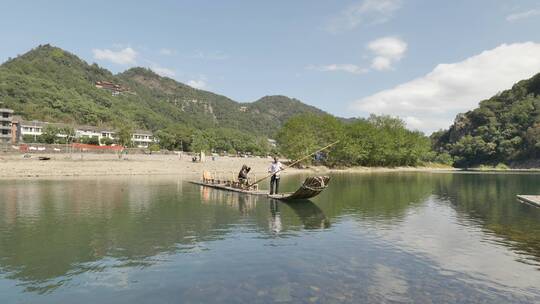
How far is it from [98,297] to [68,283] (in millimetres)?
1714

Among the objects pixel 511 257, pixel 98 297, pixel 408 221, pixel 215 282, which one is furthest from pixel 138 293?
pixel 408 221

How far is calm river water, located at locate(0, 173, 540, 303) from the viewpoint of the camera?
35.4ft

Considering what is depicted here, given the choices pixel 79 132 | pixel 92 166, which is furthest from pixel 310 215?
pixel 79 132

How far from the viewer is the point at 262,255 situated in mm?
14844

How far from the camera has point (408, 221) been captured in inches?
922

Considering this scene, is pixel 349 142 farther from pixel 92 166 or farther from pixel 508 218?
pixel 508 218

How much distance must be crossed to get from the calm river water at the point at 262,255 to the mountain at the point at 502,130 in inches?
5493

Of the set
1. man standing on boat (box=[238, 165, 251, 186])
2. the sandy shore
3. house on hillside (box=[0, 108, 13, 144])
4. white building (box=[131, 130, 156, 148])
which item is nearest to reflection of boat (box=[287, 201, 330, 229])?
man standing on boat (box=[238, 165, 251, 186])

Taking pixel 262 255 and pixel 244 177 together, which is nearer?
pixel 262 255

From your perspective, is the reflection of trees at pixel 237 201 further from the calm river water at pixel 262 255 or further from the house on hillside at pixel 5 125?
the house on hillside at pixel 5 125

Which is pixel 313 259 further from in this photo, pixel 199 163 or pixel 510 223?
pixel 199 163

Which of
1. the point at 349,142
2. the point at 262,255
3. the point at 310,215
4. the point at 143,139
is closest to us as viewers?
the point at 262,255

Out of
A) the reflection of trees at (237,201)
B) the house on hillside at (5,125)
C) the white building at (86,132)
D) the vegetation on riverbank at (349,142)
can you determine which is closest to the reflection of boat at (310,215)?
the reflection of trees at (237,201)

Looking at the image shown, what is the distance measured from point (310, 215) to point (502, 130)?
163754 mm
